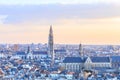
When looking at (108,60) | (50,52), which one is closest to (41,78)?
(108,60)

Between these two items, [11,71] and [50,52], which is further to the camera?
[50,52]

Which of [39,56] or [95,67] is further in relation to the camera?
[39,56]

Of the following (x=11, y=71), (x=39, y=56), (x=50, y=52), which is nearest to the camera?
(x=11, y=71)

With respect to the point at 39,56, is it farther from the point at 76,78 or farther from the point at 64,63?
the point at 76,78

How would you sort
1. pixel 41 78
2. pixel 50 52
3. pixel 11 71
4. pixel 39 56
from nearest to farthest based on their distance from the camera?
1. pixel 41 78
2. pixel 11 71
3. pixel 50 52
4. pixel 39 56

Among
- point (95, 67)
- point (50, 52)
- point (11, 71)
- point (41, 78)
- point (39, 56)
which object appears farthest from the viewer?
point (39, 56)

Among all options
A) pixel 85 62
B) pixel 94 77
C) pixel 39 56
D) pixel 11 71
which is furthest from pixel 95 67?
pixel 39 56

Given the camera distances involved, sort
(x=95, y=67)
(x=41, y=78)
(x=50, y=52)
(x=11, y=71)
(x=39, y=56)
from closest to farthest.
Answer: (x=41, y=78), (x=11, y=71), (x=95, y=67), (x=50, y=52), (x=39, y=56)

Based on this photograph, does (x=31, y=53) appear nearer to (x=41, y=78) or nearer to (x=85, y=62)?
(x=85, y=62)
